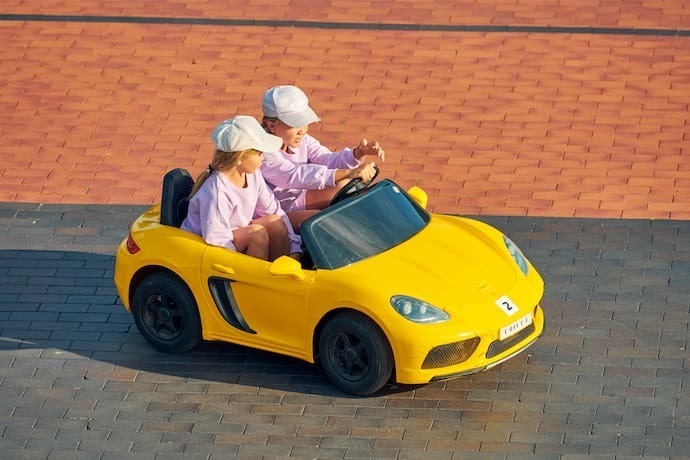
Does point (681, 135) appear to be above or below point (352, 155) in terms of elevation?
below

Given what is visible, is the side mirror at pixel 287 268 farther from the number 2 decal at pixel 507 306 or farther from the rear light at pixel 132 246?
the number 2 decal at pixel 507 306

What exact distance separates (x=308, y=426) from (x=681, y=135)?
226 inches

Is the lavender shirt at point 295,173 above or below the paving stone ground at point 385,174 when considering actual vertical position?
above

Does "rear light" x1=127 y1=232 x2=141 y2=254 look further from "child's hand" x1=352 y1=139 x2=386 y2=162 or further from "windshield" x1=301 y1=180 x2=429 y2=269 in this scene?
"child's hand" x1=352 y1=139 x2=386 y2=162

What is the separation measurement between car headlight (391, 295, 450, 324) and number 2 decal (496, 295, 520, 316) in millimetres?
394

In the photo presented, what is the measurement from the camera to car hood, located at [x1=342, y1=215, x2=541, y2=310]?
915cm

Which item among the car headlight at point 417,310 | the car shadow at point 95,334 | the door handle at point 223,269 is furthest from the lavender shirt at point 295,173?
the car headlight at point 417,310

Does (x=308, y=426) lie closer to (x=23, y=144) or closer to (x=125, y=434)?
(x=125, y=434)

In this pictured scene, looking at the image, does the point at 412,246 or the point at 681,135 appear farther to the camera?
the point at 681,135

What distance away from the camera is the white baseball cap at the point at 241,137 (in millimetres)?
9648

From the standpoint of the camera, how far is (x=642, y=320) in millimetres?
10281

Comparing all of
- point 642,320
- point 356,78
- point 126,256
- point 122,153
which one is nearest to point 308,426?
point 126,256

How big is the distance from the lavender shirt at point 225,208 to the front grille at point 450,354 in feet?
4.60

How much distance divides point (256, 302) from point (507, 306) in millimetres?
1601
